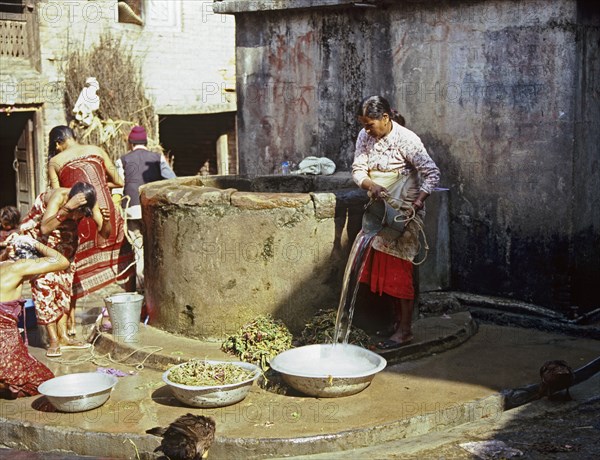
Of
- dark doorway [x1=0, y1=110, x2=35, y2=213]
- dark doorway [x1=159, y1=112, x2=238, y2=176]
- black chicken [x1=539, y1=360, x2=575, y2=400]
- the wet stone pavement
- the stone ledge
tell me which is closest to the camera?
the wet stone pavement

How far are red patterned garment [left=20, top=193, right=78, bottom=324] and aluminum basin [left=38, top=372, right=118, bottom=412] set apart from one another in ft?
5.00

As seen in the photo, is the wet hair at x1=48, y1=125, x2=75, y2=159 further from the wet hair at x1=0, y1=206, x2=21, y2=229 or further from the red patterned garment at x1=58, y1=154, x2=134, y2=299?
the wet hair at x1=0, y1=206, x2=21, y2=229

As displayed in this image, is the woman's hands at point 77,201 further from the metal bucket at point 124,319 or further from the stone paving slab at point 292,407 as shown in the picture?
the stone paving slab at point 292,407

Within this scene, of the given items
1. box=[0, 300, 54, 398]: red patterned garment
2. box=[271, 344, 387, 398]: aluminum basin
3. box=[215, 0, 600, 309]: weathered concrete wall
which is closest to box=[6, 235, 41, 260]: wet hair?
box=[0, 300, 54, 398]: red patterned garment

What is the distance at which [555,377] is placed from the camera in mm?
6574

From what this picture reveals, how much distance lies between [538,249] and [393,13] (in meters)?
2.70

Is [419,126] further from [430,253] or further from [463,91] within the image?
[430,253]

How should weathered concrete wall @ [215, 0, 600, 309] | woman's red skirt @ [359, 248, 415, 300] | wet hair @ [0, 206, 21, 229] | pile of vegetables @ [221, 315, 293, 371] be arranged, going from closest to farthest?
pile of vegetables @ [221, 315, 293, 371] → woman's red skirt @ [359, 248, 415, 300] → weathered concrete wall @ [215, 0, 600, 309] → wet hair @ [0, 206, 21, 229]

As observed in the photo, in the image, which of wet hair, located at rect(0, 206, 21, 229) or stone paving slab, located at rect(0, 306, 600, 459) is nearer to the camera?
stone paving slab, located at rect(0, 306, 600, 459)

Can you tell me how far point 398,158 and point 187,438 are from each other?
3070 millimetres

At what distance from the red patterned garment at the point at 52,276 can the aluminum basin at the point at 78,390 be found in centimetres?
153

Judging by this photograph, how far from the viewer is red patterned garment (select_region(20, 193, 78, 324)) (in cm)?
777

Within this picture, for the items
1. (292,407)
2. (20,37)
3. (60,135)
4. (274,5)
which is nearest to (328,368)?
(292,407)

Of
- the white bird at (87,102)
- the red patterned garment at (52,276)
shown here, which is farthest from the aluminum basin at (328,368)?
the white bird at (87,102)
